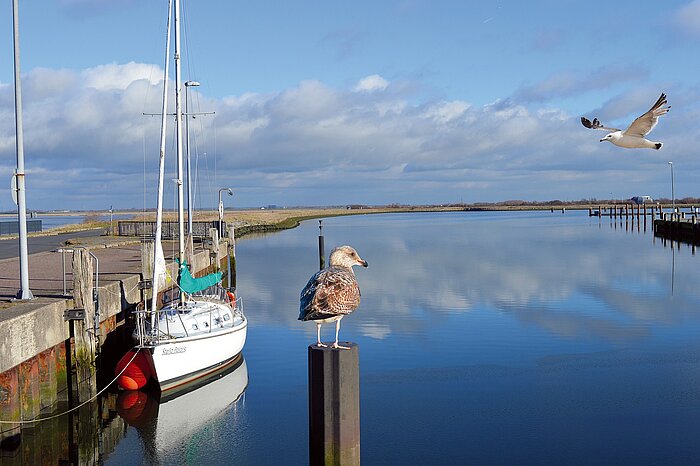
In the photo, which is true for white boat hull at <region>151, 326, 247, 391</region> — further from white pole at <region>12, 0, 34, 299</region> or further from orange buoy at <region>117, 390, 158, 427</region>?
white pole at <region>12, 0, 34, 299</region>

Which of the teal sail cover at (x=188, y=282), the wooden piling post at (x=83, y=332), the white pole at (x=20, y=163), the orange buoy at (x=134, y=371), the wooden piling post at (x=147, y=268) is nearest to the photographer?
the white pole at (x=20, y=163)

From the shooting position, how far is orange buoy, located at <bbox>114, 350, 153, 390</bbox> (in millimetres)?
16969

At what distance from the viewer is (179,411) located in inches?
652

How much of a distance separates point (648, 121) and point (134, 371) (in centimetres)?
1368

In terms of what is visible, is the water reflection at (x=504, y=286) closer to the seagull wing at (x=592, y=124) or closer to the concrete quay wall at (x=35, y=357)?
the concrete quay wall at (x=35, y=357)

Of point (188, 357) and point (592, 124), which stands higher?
point (592, 124)

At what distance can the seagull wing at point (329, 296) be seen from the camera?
29.3 ft

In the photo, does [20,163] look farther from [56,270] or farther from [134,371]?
[56,270]

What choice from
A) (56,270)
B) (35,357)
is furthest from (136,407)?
(56,270)

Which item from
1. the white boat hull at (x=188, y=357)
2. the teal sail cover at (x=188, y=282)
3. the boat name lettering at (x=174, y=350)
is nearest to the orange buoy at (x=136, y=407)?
the white boat hull at (x=188, y=357)

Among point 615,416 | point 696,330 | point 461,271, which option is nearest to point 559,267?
point 461,271

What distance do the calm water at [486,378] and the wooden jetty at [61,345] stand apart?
5.39ft

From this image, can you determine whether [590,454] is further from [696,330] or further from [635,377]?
[696,330]

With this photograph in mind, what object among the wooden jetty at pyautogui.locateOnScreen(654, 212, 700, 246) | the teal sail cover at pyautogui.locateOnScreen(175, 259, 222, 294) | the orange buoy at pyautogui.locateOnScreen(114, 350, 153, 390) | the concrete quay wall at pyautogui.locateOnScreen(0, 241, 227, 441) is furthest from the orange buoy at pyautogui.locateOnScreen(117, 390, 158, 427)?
the wooden jetty at pyautogui.locateOnScreen(654, 212, 700, 246)
